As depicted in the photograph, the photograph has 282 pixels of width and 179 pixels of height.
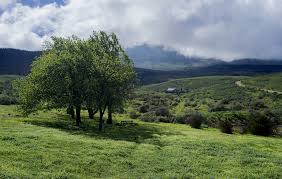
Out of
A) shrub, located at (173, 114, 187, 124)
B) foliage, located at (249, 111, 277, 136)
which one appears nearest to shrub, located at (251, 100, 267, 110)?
shrub, located at (173, 114, 187, 124)

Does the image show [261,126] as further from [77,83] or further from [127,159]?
[127,159]

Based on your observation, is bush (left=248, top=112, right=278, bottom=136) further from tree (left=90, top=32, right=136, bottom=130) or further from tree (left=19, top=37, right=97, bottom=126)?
tree (left=19, top=37, right=97, bottom=126)

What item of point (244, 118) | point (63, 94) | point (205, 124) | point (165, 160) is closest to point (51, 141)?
point (165, 160)

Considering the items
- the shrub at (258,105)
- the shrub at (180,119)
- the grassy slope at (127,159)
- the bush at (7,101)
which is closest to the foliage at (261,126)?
the shrub at (180,119)

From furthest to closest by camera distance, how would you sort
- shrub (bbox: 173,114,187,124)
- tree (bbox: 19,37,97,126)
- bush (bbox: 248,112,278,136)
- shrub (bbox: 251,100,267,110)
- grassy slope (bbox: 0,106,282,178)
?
shrub (bbox: 251,100,267,110)
shrub (bbox: 173,114,187,124)
bush (bbox: 248,112,278,136)
tree (bbox: 19,37,97,126)
grassy slope (bbox: 0,106,282,178)

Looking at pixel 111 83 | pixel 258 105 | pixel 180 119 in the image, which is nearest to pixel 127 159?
pixel 111 83

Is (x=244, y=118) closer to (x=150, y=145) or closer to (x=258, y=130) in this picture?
(x=258, y=130)

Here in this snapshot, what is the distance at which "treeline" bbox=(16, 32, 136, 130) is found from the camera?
181ft

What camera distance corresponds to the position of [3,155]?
27.9m

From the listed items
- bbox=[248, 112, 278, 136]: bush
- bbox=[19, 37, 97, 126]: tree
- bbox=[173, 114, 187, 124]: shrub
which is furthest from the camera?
bbox=[173, 114, 187, 124]: shrub

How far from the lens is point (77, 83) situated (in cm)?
5759

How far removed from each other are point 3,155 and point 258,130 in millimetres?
50768

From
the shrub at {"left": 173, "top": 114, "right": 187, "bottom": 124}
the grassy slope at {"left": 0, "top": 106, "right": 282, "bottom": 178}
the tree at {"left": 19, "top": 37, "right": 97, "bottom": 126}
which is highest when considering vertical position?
the tree at {"left": 19, "top": 37, "right": 97, "bottom": 126}

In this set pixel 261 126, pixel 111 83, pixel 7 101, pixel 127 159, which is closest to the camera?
pixel 127 159
